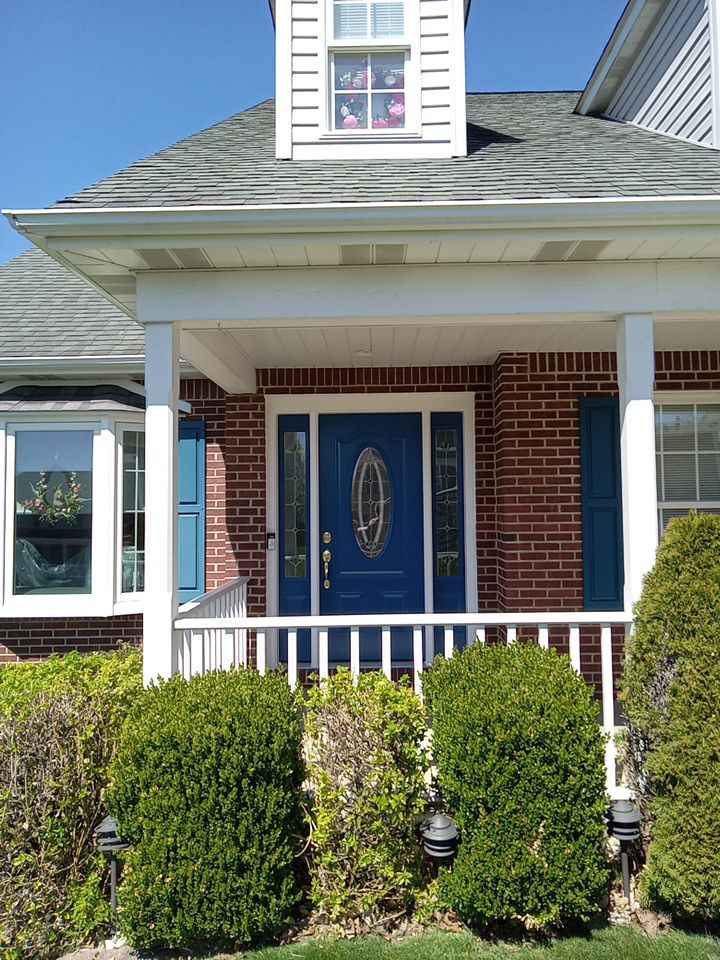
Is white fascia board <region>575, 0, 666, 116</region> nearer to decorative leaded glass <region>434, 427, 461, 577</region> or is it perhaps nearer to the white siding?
the white siding

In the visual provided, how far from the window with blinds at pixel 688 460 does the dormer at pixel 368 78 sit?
3.05 meters

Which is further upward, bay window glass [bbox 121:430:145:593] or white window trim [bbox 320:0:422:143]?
white window trim [bbox 320:0:422:143]

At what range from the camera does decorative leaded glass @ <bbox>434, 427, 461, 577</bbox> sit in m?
6.27

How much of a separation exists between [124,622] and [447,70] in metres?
5.30

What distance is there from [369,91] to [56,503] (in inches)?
168

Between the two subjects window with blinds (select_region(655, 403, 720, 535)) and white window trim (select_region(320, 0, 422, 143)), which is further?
window with blinds (select_region(655, 403, 720, 535))

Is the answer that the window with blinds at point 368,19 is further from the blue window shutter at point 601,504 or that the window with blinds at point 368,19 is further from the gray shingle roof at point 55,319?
the blue window shutter at point 601,504

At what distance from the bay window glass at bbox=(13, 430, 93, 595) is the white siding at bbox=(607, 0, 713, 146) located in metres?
5.87

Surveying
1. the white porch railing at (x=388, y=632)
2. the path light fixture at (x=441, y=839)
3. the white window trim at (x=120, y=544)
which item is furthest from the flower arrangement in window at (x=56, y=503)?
A: the path light fixture at (x=441, y=839)

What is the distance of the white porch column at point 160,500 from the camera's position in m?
3.71

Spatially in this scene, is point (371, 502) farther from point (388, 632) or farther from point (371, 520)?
point (388, 632)

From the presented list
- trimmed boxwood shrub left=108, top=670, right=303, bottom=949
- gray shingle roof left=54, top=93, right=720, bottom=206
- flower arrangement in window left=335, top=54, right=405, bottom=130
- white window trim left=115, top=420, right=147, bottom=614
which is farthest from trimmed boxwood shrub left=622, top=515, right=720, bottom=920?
white window trim left=115, top=420, right=147, bottom=614

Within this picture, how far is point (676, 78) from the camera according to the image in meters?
5.98

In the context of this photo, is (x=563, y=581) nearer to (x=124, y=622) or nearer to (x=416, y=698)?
(x=416, y=698)
